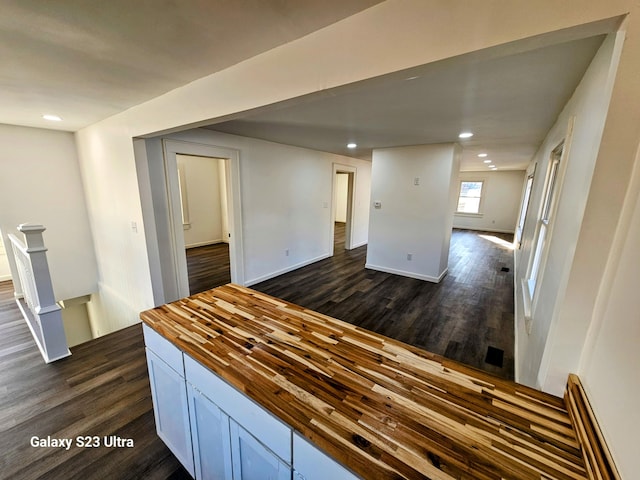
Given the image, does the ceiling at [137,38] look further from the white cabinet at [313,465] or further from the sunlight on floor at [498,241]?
the sunlight on floor at [498,241]

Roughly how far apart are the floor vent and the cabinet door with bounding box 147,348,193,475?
2.58 metres

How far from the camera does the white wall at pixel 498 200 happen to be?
864 centimetres

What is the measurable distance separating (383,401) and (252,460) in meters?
0.59

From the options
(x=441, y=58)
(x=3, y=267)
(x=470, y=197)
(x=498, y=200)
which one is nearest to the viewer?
(x=441, y=58)

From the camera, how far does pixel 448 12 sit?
2.86 feet

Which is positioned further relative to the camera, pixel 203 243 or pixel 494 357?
pixel 203 243

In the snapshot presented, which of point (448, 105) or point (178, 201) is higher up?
point (448, 105)

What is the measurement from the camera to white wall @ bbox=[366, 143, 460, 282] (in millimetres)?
3977

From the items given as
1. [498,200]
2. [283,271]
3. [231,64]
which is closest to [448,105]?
[231,64]

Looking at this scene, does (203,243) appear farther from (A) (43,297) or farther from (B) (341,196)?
(B) (341,196)

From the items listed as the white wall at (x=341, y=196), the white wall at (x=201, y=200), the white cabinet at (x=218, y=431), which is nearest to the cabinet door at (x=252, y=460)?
the white cabinet at (x=218, y=431)

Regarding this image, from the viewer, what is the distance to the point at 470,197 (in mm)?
9641

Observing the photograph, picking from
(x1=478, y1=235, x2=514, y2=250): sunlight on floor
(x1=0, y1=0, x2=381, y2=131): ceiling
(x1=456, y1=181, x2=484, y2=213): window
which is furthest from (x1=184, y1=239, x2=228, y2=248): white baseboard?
(x1=456, y1=181, x2=484, y2=213): window

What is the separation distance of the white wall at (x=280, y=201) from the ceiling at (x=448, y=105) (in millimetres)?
293
